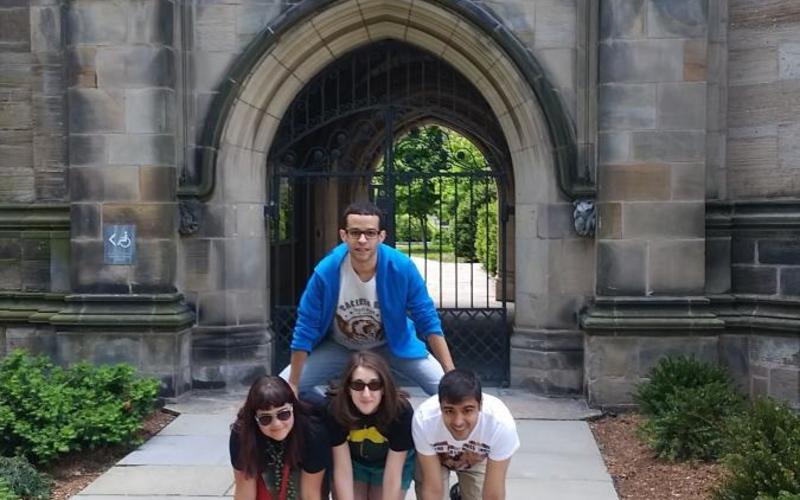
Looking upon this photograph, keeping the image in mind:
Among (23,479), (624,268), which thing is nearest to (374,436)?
(23,479)

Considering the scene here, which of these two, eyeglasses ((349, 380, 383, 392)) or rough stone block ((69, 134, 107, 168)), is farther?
rough stone block ((69, 134, 107, 168))

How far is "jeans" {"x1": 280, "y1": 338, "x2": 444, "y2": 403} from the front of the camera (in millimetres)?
4410

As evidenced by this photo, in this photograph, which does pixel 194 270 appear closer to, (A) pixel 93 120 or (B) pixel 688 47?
(A) pixel 93 120

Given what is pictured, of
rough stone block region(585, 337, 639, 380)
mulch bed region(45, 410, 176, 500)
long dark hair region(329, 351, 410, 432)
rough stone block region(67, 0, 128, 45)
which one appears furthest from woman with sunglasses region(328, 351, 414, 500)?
rough stone block region(67, 0, 128, 45)

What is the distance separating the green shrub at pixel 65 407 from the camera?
19.2 feet

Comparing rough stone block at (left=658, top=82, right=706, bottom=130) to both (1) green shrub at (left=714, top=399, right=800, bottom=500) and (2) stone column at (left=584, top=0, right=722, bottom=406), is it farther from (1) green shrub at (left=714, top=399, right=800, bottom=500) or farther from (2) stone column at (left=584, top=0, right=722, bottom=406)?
(1) green shrub at (left=714, top=399, right=800, bottom=500)

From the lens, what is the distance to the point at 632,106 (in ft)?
25.0

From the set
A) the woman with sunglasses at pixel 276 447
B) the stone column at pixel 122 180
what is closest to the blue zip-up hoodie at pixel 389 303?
the woman with sunglasses at pixel 276 447

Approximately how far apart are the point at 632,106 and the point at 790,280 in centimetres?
200

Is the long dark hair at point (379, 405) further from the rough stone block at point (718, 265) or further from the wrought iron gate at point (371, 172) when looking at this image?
the rough stone block at point (718, 265)

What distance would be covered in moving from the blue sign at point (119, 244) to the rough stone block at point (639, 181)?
4.17 metres

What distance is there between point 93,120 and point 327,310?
4.49 metres

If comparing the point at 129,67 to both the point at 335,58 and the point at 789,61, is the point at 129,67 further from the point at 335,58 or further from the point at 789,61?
the point at 789,61

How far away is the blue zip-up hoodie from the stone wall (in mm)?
4645
